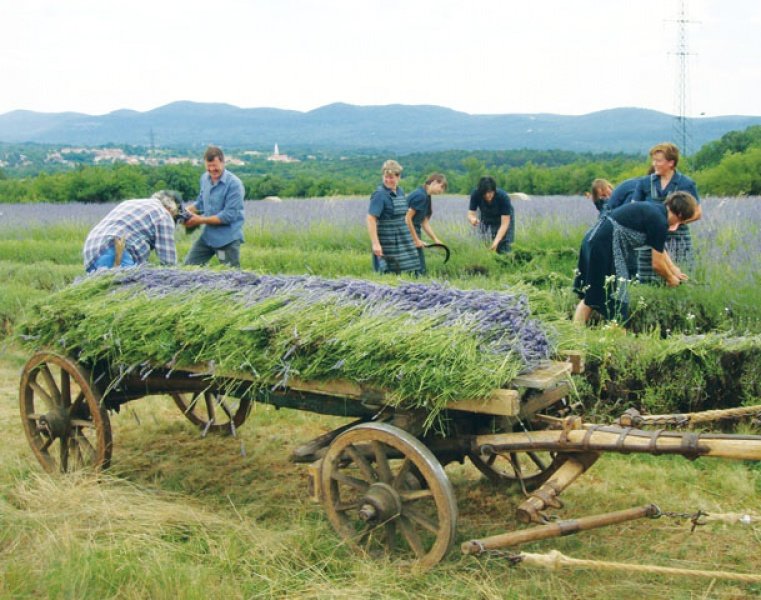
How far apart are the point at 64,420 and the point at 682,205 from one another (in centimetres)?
457

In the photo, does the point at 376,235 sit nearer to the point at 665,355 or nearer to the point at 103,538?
the point at 665,355

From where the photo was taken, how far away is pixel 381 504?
3.66m

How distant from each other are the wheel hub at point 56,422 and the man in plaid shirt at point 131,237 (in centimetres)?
123

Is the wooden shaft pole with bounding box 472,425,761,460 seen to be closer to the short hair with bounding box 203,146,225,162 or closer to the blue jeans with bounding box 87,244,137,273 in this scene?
the blue jeans with bounding box 87,244,137,273

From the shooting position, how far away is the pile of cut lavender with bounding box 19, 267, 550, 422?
11.6 feet

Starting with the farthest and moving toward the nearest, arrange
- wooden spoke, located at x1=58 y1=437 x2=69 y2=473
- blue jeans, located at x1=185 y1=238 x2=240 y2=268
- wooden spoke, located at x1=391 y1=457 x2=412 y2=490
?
blue jeans, located at x1=185 y1=238 x2=240 y2=268, wooden spoke, located at x1=58 y1=437 x2=69 y2=473, wooden spoke, located at x1=391 y1=457 x2=412 y2=490

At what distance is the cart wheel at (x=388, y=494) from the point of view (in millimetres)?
3504

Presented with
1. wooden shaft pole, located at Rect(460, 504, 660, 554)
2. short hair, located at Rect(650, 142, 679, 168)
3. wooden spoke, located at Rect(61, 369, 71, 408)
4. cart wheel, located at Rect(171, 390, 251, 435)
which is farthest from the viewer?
short hair, located at Rect(650, 142, 679, 168)

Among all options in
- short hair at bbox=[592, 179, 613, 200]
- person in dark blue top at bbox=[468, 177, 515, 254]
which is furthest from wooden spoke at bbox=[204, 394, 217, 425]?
short hair at bbox=[592, 179, 613, 200]

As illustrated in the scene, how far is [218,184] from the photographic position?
803cm

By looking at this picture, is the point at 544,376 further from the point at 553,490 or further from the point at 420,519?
the point at 420,519

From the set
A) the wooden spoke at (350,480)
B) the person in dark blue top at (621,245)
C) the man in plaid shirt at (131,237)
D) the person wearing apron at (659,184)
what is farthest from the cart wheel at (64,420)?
the person wearing apron at (659,184)

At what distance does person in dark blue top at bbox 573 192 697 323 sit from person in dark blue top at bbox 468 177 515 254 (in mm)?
3375

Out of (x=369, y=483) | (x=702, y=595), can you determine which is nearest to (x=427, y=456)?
(x=369, y=483)
